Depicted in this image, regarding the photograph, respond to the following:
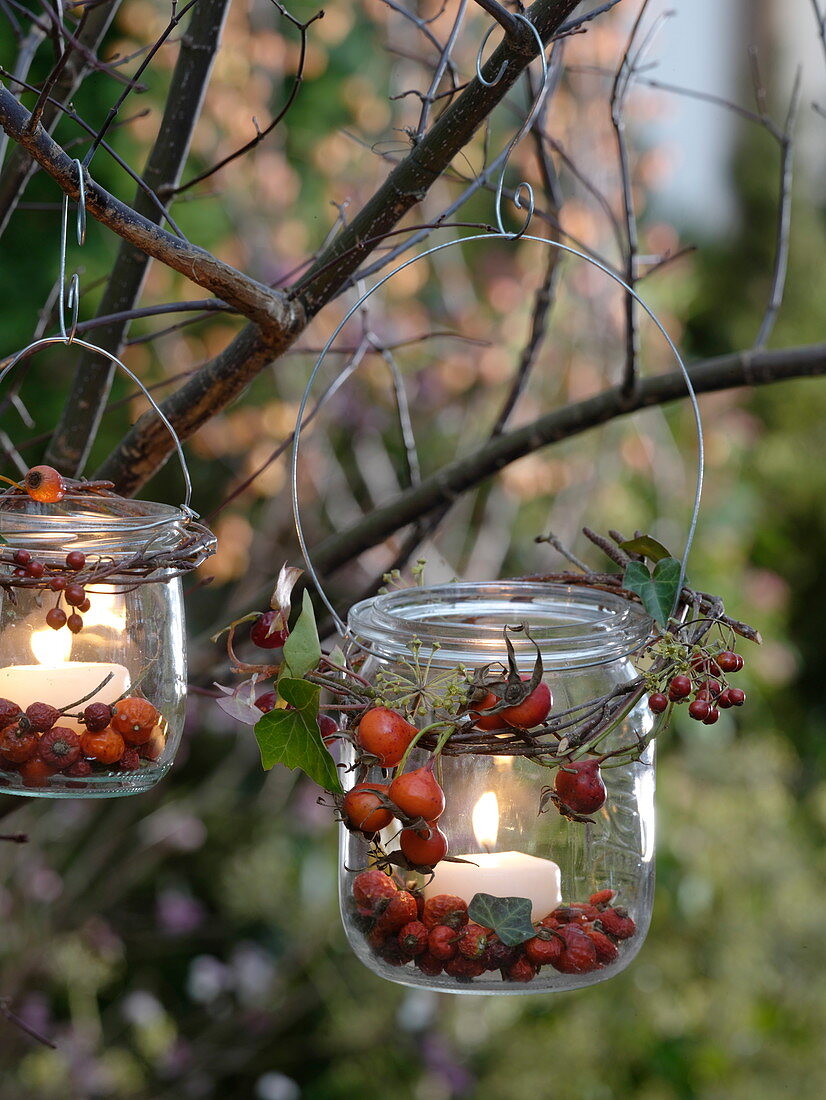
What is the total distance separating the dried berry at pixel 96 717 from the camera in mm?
647

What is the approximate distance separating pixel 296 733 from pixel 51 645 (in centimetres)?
19

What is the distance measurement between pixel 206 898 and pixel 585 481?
4.89ft

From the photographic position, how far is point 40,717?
637 millimetres

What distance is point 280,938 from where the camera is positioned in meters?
2.82

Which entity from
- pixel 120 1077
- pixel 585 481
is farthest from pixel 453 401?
pixel 120 1077

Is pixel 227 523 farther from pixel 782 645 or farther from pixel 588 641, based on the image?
pixel 588 641

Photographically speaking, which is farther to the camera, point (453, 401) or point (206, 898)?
point (206, 898)

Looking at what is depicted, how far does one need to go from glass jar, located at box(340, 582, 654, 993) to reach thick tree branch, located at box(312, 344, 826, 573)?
285 mm

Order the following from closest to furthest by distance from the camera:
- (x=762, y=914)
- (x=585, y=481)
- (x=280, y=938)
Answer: (x=762, y=914), (x=585, y=481), (x=280, y=938)

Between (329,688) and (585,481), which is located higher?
(329,688)

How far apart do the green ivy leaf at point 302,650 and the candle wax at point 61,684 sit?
14 cm

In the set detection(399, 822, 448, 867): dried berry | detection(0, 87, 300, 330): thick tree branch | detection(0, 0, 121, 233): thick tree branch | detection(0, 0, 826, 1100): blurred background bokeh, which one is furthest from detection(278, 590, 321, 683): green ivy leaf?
detection(0, 0, 826, 1100): blurred background bokeh

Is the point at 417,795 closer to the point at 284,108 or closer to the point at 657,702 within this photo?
the point at 657,702


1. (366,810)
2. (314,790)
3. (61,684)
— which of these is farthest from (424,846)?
(314,790)
